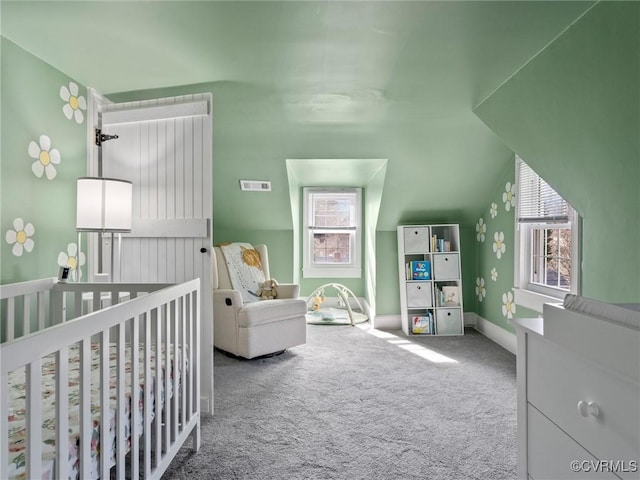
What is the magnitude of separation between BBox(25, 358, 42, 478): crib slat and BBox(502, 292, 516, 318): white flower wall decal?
11.0ft

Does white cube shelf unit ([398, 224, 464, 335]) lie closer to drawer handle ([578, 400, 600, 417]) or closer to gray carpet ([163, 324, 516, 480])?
gray carpet ([163, 324, 516, 480])

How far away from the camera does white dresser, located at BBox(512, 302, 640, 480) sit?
750 millimetres

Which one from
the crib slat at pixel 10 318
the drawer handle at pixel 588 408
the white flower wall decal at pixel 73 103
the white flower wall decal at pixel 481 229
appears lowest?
the drawer handle at pixel 588 408

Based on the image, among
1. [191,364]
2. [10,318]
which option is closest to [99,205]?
[10,318]

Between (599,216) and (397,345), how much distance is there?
2.02 m

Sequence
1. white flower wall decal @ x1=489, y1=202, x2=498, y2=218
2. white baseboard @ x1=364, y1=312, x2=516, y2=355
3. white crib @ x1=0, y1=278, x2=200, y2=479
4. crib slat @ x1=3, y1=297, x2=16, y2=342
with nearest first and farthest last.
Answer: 1. white crib @ x1=0, y1=278, x2=200, y2=479
2. crib slat @ x1=3, y1=297, x2=16, y2=342
3. white baseboard @ x1=364, y1=312, x2=516, y2=355
4. white flower wall decal @ x1=489, y1=202, x2=498, y2=218

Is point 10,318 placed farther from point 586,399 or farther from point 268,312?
point 586,399

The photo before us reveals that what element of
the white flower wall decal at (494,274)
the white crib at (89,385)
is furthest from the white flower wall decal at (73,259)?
the white flower wall decal at (494,274)

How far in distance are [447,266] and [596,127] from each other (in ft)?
7.41

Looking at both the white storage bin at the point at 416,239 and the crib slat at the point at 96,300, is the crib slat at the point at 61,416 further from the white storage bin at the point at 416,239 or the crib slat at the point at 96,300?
the white storage bin at the point at 416,239

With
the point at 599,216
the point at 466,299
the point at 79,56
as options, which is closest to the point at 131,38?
the point at 79,56

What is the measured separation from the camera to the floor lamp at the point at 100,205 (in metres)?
1.82

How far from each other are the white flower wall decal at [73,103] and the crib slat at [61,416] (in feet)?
5.76

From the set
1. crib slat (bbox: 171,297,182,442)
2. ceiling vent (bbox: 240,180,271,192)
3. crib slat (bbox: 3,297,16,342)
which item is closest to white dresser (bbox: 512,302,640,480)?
crib slat (bbox: 171,297,182,442)
